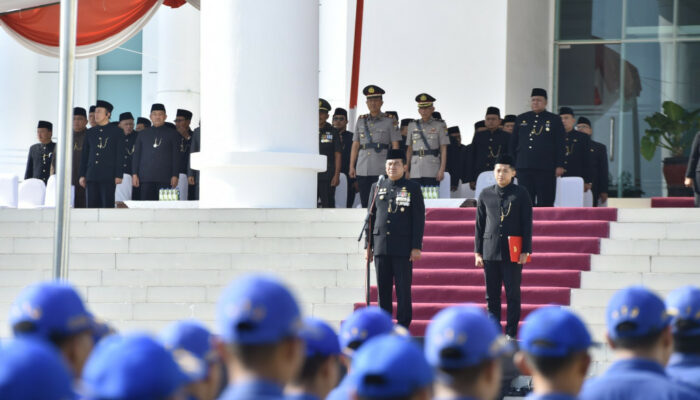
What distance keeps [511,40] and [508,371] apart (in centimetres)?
1234

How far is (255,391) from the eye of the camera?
246cm

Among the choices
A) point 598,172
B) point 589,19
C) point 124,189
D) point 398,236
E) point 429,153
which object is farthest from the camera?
point 589,19

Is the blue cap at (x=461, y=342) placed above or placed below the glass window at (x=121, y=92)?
below

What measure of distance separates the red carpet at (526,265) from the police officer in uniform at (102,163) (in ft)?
14.4

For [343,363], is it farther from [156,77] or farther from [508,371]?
[156,77]

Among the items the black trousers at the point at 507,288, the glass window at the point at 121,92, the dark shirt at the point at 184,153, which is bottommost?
the black trousers at the point at 507,288

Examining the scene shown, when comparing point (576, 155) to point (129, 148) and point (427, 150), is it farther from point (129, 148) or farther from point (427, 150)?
point (129, 148)

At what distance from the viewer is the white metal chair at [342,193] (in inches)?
591

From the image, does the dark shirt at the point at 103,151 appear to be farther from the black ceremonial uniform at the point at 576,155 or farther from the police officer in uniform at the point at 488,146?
the black ceremonial uniform at the point at 576,155

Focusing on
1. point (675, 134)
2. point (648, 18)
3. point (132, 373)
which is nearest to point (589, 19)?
point (648, 18)

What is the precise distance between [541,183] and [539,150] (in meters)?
0.40

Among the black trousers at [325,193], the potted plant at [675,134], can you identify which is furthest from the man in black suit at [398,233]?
the potted plant at [675,134]

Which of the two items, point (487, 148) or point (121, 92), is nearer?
point (487, 148)

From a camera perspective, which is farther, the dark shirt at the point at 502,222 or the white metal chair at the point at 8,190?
the white metal chair at the point at 8,190
